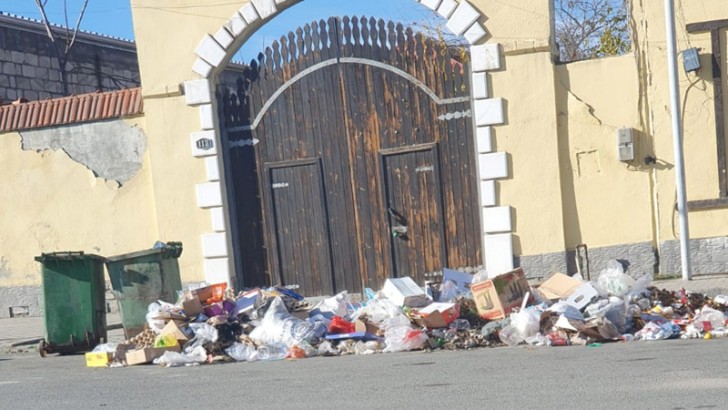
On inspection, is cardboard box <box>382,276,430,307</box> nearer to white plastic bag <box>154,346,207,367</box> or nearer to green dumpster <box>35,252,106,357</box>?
white plastic bag <box>154,346,207,367</box>

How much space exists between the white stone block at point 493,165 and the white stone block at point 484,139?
0.24 ft

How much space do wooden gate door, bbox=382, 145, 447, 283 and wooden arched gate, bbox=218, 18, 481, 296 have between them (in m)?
0.01

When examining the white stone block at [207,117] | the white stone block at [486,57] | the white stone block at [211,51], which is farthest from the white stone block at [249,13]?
the white stone block at [486,57]

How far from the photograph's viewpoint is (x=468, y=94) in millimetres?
11859

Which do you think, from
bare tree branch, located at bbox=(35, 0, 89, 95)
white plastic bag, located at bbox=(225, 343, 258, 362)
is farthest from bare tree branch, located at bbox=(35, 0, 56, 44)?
white plastic bag, located at bbox=(225, 343, 258, 362)

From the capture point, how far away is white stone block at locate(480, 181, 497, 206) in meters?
11.7

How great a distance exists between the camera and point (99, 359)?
9266 mm

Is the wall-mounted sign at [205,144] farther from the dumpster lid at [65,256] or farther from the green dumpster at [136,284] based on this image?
the dumpster lid at [65,256]

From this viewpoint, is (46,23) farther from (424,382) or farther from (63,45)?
(424,382)

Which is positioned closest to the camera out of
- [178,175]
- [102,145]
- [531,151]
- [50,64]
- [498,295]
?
[498,295]

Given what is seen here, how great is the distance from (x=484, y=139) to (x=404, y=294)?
2.74 meters

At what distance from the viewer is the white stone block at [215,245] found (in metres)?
12.7

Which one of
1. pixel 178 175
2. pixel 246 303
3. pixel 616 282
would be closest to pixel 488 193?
pixel 616 282

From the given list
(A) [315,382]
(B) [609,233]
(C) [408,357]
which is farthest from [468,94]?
(A) [315,382]
